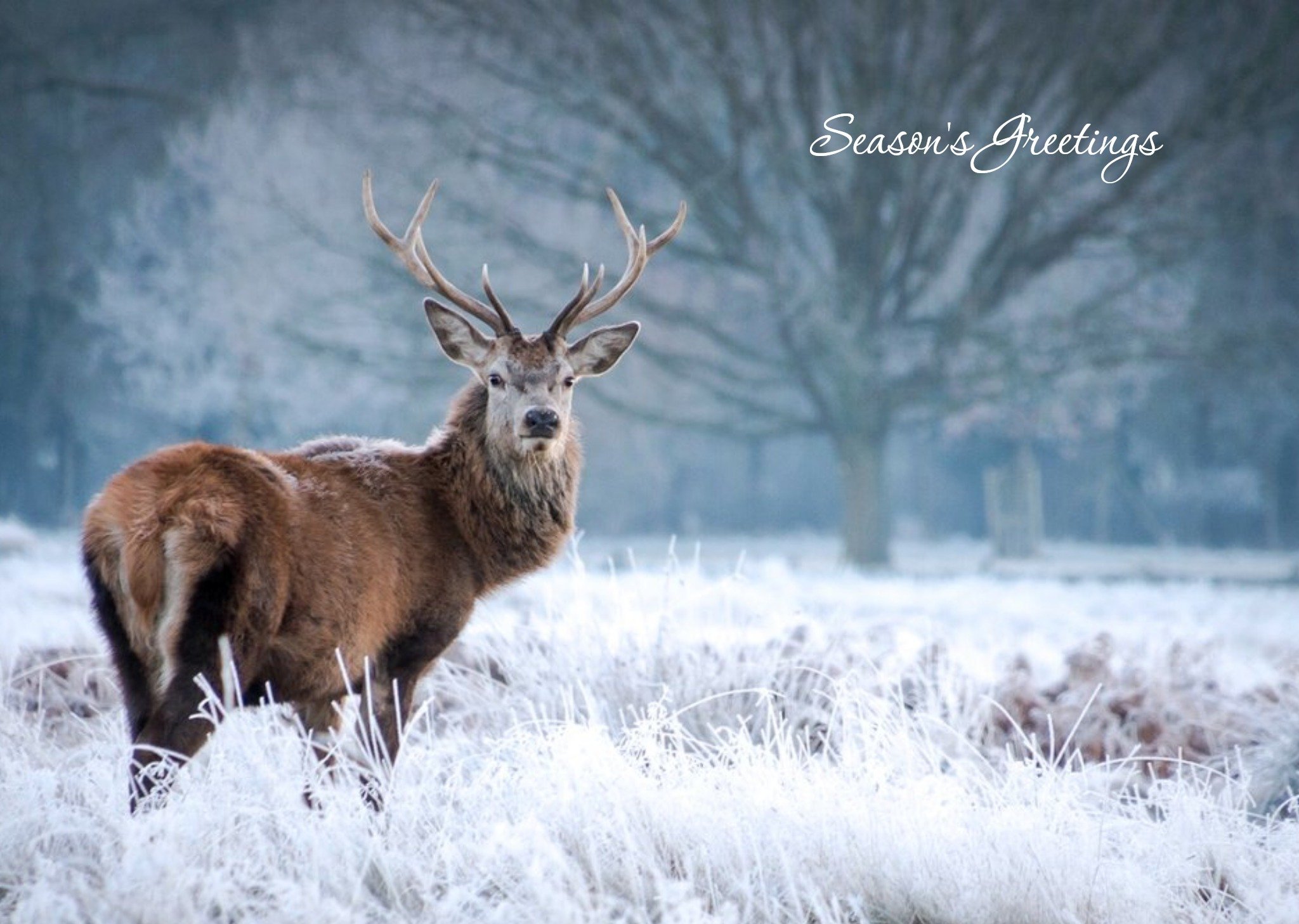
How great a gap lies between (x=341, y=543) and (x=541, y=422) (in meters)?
0.96

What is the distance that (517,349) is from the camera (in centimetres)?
514

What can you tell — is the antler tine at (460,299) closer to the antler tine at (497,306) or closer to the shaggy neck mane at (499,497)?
the antler tine at (497,306)

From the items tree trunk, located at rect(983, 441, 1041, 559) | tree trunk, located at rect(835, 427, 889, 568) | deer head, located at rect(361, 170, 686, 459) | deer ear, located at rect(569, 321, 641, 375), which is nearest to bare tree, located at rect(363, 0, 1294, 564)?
tree trunk, located at rect(835, 427, 889, 568)

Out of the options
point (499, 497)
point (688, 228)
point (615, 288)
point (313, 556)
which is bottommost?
point (313, 556)

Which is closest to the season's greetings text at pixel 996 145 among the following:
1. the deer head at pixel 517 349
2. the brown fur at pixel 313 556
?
the deer head at pixel 517 349

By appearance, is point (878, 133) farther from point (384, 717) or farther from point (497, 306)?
point (384, 717)

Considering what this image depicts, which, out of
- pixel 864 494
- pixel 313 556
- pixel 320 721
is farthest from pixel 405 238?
pixel 864 494

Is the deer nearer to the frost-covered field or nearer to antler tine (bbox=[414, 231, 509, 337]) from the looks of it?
antler tine (bbox=[414, 231, 509, 337])

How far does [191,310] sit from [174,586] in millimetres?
18781

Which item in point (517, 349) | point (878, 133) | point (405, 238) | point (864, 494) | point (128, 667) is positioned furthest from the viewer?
point (864, 494)

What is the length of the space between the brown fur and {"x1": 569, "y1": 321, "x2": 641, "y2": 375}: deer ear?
49 cm

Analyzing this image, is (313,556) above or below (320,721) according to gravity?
above

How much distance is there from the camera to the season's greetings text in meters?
14.6

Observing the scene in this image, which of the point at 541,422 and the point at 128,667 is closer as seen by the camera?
the point at 128,667
